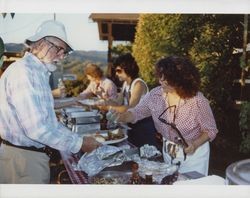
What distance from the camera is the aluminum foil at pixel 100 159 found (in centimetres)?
201

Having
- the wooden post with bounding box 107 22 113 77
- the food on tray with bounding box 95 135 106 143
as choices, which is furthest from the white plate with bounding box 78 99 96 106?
the food on tray with bounding box 95 135 106 143

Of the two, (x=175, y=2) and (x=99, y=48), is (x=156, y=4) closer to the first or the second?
(x=175, y=2)

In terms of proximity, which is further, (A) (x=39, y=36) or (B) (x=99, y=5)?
(B) (x=99, y=5)

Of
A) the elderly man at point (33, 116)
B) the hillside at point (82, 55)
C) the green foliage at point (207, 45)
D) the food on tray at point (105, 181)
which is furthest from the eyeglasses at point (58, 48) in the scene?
the green foliage at point (207, 45)

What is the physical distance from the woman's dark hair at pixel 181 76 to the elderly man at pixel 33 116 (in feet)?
1.77

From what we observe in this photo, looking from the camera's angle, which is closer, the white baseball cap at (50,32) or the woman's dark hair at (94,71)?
the white baseball cap at (50,32)

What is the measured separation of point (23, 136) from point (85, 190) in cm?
41

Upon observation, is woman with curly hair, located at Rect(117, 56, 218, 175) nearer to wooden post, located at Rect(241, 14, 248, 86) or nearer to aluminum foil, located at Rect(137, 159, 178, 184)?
aluminum foil, located at Rect(137, 159, 178, 184)

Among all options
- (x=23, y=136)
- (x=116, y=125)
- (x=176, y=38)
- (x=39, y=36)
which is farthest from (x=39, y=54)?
(x=176, y=38)

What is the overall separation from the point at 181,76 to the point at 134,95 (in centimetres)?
75

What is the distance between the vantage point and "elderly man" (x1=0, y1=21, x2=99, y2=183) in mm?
2004

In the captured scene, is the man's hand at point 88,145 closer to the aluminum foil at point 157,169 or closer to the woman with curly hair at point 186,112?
the aluminum foil at point 157,169

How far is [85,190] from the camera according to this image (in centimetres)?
216

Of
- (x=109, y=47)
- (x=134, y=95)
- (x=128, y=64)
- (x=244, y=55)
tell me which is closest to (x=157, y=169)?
(x=134, y=95)
